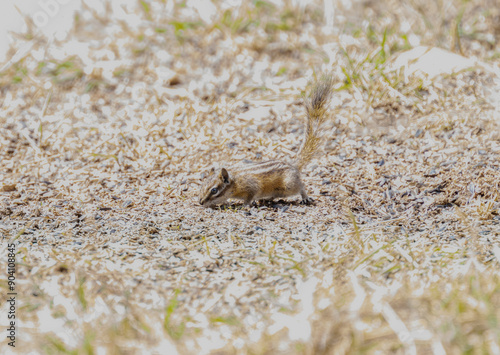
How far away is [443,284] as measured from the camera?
9.50ft

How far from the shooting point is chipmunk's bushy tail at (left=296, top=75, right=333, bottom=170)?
4.36 meters

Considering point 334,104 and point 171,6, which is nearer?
point 334,104

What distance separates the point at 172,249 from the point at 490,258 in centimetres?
168

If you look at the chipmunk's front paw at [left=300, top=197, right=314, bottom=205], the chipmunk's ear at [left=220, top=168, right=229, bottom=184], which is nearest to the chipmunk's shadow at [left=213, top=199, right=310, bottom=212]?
the chipmunk's front paw at [left=300, top=197, right=314, bottom=205]

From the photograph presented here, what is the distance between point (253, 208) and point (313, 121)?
0.77 metres

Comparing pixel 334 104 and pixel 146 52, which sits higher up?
pixel 146 52

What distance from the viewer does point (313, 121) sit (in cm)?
445

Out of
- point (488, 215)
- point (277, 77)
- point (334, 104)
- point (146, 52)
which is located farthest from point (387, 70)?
point (146, 52)

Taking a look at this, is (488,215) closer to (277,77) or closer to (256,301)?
(256,301)

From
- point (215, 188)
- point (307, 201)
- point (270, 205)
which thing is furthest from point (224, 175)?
point (307, 201)

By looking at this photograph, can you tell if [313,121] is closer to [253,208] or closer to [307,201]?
[307,201]

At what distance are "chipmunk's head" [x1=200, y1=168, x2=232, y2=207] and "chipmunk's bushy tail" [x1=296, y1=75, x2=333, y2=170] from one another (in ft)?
1.81

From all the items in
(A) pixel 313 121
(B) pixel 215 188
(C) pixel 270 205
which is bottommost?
(C) pixel 270 205

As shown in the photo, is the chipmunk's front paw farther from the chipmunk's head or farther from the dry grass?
the chipmunk's head
